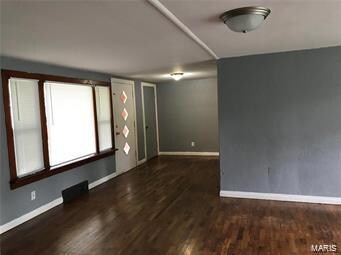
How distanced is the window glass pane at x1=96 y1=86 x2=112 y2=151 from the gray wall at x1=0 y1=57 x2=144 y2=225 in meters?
0.31

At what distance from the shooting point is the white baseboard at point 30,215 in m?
3.26

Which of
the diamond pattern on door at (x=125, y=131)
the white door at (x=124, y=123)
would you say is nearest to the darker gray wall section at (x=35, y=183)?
the white door at (x=124, y=123)

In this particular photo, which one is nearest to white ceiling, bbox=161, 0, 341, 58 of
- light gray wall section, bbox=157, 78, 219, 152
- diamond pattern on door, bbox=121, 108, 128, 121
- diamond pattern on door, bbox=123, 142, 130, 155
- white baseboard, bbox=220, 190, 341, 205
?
white baseboard, bbox=220, 190, 341, 205

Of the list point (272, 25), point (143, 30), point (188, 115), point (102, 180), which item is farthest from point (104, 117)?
point (272, 25)

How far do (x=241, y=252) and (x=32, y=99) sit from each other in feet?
10.9

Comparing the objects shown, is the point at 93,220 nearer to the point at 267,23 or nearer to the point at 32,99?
the point at 32,99

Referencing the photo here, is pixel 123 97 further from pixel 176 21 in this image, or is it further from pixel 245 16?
pixel 245 16

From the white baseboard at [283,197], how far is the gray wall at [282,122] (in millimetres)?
66

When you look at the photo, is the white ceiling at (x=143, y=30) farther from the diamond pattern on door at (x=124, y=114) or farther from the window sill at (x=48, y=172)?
the diamond pattern on door at (x=124, y=114)

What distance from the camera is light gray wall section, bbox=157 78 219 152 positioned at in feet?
23.8

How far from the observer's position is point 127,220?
11.3ft

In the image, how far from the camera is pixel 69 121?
4406 mm

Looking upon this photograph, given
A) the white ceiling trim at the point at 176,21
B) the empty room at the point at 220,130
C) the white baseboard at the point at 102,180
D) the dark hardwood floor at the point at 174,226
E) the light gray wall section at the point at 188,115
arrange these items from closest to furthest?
the white ceiling trim at the point at 176,21
the empty room at the point at 220,130
the dark hardwood floor at the point at 174,226
the white baseboard at the point at 102,180
the light gray wall section at the point at 188,115

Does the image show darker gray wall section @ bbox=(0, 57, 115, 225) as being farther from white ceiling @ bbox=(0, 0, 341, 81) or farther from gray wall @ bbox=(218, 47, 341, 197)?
gray wall @ bbox=(218, 47, 341, 197)
